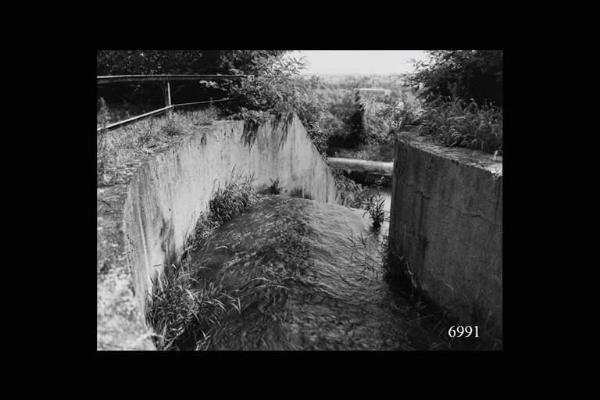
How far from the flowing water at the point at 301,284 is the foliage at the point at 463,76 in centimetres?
223

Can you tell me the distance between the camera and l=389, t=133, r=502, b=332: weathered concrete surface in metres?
3.71

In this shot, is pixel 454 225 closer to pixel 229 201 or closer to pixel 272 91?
pixel 229 201

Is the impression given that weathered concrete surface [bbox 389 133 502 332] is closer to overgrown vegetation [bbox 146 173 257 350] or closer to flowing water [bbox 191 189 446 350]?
flowing water [bbox 191 189 446 350]

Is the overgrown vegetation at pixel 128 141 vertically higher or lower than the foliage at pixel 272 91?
lower

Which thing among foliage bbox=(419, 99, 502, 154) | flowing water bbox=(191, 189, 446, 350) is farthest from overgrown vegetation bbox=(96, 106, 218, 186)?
foliage bbox=(419, 99, 502, 154)

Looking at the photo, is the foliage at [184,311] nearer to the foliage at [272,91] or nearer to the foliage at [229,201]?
the foliage at [229,201]

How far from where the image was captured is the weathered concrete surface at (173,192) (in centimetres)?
259

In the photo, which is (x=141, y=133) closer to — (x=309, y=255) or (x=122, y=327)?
(x=309, y=255)

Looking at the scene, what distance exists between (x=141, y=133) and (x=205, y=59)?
16.8 feet

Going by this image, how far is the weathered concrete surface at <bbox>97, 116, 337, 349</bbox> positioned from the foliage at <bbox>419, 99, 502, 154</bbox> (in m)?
2.82

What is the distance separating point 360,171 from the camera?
1939 cm

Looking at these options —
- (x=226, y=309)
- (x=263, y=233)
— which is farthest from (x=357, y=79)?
(x=226, y=309)

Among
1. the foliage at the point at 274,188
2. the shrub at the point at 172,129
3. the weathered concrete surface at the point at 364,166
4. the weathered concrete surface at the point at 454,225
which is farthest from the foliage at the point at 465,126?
the weathered concrete surface at the point at 364,166

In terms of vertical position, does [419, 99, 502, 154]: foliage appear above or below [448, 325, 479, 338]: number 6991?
above
